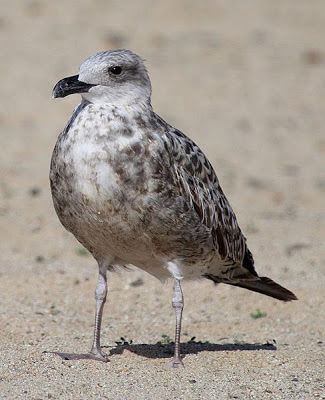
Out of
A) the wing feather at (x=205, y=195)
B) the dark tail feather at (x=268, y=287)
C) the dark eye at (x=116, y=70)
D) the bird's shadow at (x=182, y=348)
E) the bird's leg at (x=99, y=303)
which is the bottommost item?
the bird's shadow at (x=182, y=348)

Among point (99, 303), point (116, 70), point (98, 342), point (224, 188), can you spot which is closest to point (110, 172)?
point (116, 70)

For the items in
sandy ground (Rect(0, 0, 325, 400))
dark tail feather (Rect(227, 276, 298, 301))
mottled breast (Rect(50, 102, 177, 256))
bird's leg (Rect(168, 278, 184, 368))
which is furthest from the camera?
Answer: dark tail feather (Rect(227, 276, 298, 301))

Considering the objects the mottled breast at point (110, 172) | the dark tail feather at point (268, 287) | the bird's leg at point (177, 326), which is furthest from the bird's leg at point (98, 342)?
the dark tail feather at point (268, 287)

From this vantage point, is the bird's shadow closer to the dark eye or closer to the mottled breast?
the mottled breast

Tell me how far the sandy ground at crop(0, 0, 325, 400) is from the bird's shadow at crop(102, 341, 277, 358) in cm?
1

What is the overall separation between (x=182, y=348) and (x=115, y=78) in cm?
194

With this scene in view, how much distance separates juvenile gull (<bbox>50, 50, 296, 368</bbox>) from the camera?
5.98 meters

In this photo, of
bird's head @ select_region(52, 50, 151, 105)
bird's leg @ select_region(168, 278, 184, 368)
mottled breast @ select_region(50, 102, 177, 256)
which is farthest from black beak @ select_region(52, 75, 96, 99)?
bird's leg @ select_region(168, 278, 184, 368)

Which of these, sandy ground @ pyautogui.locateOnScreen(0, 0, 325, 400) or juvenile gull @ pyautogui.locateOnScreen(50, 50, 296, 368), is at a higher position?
juvenile gull @ pyautogui.locateOnScreen(50, 50, 296, 368)

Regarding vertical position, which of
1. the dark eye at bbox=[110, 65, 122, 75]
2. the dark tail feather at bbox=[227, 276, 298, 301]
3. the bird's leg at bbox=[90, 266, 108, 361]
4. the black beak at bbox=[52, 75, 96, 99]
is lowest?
the dark tail feather at bbox=[227, 276, 298, 301]

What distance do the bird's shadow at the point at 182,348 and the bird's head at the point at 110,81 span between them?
165 centimetres

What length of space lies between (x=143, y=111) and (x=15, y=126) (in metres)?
8.02

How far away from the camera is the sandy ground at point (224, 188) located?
6.19m

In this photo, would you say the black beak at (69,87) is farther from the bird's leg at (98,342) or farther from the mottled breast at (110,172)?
the bird's leg at (98,342)
